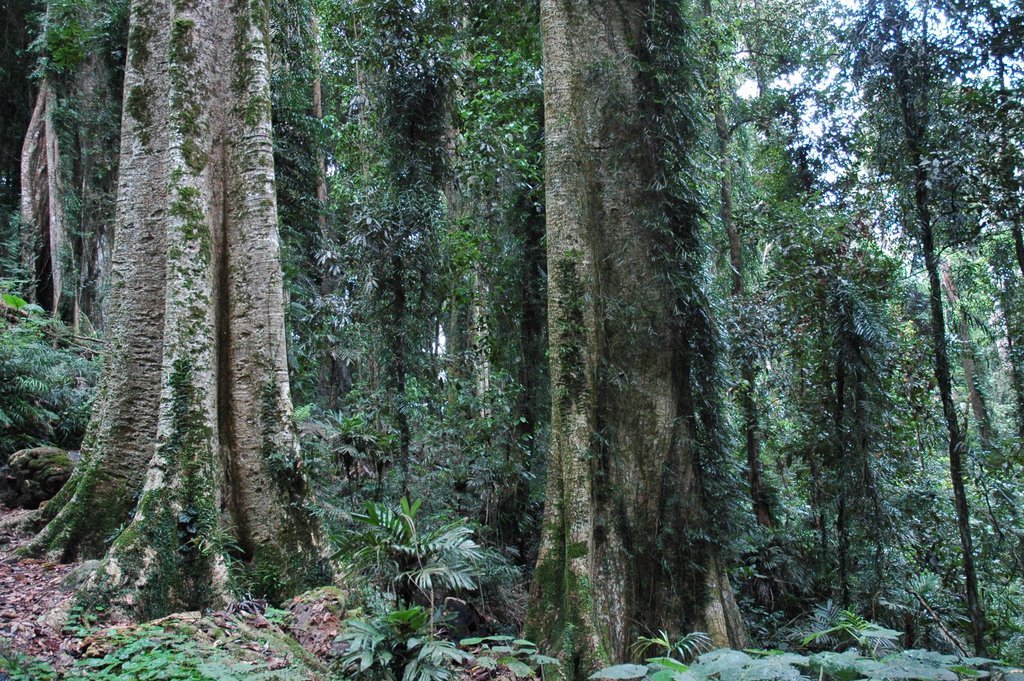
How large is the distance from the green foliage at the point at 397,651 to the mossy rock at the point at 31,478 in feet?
18.0

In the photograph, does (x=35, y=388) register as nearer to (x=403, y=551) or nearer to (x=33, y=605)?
(x=33, y=605)

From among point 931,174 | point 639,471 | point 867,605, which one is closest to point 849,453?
point 867,605

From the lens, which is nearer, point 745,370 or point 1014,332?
point 1014,332

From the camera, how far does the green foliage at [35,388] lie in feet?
27.7

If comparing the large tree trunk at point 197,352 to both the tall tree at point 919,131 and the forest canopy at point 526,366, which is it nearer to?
the forest canopy at point 526,366

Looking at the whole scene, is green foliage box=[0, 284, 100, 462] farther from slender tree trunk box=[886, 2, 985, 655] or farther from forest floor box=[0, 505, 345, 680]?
slender tree trunk box=[886, 2, 985, 655]

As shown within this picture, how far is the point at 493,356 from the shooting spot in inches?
343

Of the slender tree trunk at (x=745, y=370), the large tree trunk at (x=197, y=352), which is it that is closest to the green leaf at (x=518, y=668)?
the large tree trunk at (x=197, y=352)

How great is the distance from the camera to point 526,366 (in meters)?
8.51

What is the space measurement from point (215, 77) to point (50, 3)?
32.3ft

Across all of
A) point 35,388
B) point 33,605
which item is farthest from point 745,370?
point 35,388

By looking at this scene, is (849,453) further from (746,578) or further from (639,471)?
(639,471)

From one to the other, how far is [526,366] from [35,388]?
6196mm

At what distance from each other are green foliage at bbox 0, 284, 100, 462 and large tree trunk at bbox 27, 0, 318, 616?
2881mm
